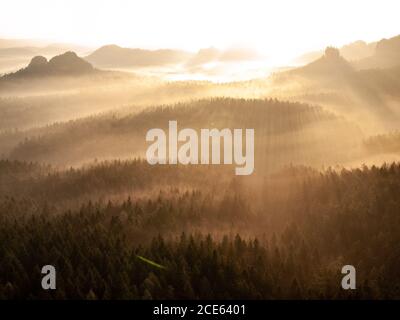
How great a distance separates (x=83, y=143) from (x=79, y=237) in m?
38.6

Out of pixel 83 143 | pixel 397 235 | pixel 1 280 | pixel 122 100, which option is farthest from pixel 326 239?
pixel 122 100

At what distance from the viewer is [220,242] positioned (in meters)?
16.5

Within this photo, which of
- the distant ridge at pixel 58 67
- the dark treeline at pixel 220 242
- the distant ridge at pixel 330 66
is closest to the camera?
the dark treeline at pixel 220 242

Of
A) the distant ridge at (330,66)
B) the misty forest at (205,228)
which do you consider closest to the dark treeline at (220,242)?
the misty forest at (205,228)

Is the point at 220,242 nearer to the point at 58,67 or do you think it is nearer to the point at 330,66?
the point at 330,66

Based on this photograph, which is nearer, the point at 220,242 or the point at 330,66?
the point at 220,242

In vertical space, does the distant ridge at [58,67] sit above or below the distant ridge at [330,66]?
above

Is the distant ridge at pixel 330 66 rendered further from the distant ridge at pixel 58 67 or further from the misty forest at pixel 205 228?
the misty forest at pixel 205 228

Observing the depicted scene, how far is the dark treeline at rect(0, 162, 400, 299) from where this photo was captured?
43.2 feet

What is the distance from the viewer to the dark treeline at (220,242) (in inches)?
518

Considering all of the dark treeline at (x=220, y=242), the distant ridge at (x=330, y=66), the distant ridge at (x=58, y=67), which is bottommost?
the dark treeline at (x=220, y=242)

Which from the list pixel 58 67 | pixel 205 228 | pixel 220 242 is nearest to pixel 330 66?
pixel 58 67

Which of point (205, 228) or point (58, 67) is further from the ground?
point (58, 67)

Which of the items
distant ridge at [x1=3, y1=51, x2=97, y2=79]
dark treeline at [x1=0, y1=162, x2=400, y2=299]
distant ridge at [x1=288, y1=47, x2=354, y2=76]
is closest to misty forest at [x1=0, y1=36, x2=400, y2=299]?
dark treeline at [x1=0, y1=162, x2=400, y2=299]
